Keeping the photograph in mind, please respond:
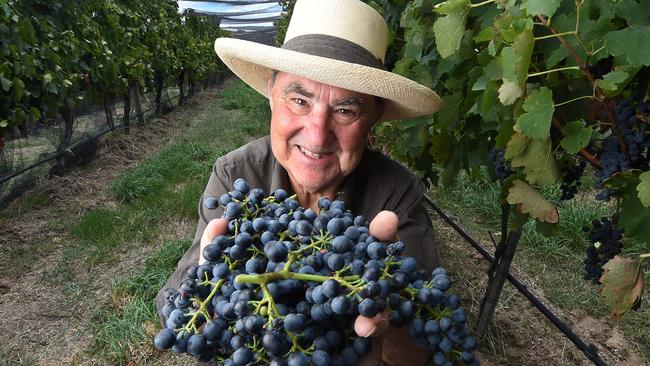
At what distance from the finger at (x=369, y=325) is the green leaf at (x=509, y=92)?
2.41ft

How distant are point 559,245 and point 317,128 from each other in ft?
12.0

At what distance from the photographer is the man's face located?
1.59 meters

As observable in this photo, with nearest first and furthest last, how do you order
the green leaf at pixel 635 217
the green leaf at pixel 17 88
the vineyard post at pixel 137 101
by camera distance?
the green leaf at pixel 635 217
the green leaf at pixel 17 88
the vineyard post at pixel 137 101

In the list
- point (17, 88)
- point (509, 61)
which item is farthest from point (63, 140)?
point (509, 61)

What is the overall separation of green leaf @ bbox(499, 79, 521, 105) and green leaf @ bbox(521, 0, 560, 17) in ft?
0.72

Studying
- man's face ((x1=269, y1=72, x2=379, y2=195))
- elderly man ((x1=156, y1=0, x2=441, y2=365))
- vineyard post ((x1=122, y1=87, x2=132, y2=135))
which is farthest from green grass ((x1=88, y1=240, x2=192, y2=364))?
vineyard post ((x1=122, y1=87, x2=132, y2=135))

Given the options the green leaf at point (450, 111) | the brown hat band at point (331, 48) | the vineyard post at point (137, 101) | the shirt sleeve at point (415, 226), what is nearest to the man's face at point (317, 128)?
the brown hat band at point (331, 48)

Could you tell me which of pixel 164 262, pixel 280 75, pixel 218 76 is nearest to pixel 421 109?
pixel 280 75

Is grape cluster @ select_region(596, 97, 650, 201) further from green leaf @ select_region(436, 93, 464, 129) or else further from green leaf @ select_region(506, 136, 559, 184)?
green leaf @ select_region(436, 93, 464, 129)

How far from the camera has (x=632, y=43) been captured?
1.09m

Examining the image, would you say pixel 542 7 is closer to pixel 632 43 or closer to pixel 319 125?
pixel 632 43

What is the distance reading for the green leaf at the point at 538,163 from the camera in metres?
1.40

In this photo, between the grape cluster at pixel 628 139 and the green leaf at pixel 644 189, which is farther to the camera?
the grape cluster at pixel 628 139

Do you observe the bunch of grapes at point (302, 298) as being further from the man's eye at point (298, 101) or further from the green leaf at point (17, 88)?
the green leaf at point (17, 88)
